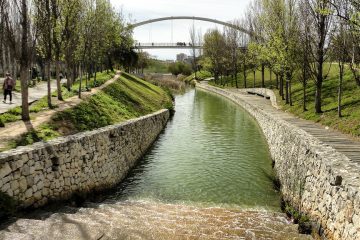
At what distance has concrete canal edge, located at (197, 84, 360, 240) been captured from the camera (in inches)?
324

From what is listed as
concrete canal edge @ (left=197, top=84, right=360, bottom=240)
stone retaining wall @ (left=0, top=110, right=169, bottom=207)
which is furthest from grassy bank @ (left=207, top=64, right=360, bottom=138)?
stone retaining wall @ (left=0, top=110, right=169, bottom=207)

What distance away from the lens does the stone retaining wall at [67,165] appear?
10.5 m

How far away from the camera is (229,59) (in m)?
77.2

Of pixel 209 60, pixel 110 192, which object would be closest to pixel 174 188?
pixel 110 192

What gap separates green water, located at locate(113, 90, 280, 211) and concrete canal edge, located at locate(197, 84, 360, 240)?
1.58 meters

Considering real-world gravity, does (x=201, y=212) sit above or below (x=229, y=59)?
below

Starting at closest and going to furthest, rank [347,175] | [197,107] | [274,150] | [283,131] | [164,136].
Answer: [347,175] < [283,131] < [274,150] < [164,136] < [197,107]

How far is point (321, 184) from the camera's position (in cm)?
1052

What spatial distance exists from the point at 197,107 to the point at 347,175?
38.4 meters

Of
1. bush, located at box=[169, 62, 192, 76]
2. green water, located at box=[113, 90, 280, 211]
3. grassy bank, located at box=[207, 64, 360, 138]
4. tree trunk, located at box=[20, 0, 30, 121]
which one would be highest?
bush, located at box=[169, 62, 192, 76]

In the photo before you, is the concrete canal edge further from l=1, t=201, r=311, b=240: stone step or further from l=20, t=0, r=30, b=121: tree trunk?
l=20, t=0, r=30, b=121: tree trunk

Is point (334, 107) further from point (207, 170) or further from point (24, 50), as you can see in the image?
point (24, 50)

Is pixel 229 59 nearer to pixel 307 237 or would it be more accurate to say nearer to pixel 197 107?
pixel 197 107

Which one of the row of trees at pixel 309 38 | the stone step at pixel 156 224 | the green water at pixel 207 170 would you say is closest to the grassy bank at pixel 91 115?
the green water at pixel 207 170
